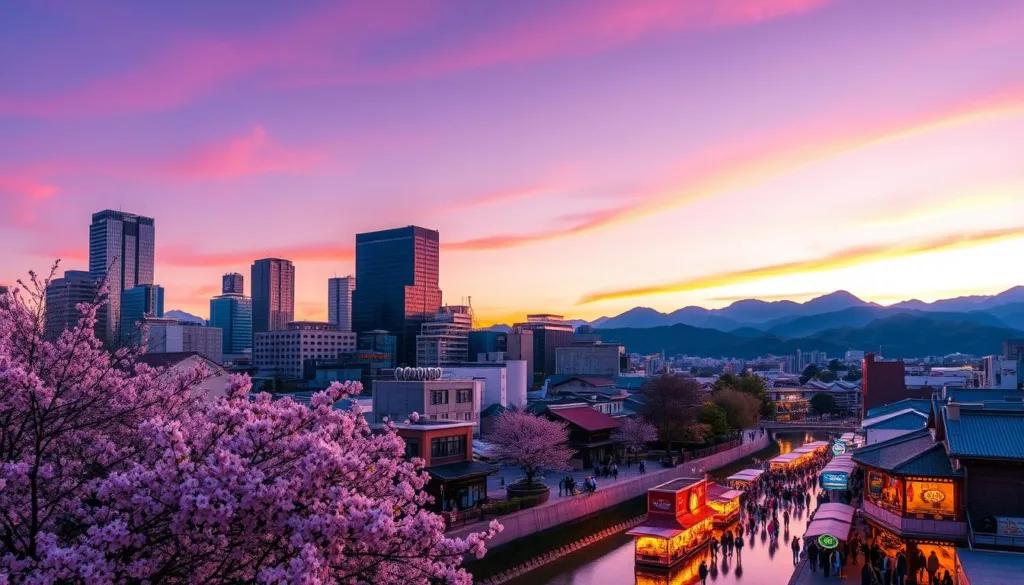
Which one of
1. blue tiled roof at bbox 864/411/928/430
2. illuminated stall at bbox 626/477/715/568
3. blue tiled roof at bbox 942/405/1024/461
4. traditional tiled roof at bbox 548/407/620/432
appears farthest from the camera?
traditional tiled roof at bbox 548/407/620/432

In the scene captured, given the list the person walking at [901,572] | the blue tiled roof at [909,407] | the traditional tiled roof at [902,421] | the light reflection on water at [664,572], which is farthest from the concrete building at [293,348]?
the person walking at [901,572]

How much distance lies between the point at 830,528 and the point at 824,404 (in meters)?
108

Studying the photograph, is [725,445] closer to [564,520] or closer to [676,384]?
[676,384]

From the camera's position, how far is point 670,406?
71250 mm

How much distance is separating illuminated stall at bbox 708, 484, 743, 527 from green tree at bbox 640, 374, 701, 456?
80.2 ft

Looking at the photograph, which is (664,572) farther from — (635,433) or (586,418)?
(635,433)

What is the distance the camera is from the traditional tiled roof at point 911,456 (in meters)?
26.8

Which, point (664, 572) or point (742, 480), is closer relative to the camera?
point (664, 572)

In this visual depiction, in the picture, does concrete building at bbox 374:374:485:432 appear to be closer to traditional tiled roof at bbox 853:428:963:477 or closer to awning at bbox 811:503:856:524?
awning at bbox 811:503:856:524

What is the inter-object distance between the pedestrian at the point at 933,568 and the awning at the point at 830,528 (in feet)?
13.4

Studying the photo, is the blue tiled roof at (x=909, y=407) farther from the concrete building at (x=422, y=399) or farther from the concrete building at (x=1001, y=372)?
the concrete building at (x=1001, y=372)

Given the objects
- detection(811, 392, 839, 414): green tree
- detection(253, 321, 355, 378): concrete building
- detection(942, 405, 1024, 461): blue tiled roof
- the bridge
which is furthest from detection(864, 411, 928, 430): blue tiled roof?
detection(253, 321, 355, 378): concrete building

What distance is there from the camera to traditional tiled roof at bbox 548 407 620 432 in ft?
206


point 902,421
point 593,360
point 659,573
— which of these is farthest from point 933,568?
point 593,360
